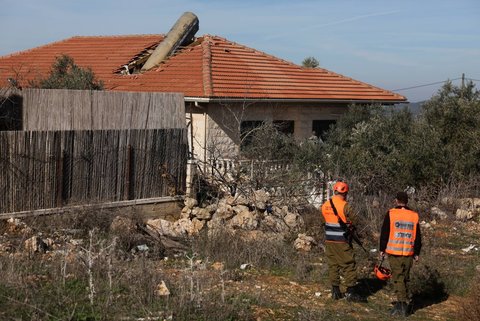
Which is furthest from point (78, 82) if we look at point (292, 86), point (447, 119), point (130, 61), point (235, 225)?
point (447, 119)

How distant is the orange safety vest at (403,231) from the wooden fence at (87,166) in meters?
6.58

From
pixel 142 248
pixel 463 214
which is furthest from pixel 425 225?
pixel 142 248

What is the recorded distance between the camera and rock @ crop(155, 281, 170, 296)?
7738 mm

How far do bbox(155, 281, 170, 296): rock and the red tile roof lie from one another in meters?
10.9

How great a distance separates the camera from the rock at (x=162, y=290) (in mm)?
7738

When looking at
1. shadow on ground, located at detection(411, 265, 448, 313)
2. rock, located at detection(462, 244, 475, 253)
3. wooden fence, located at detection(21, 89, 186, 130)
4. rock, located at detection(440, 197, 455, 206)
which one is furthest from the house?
shadow on ground, located at detection(411, 265, 448, 313)

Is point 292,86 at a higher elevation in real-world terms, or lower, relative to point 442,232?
higher

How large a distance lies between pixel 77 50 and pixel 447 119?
15605 mm

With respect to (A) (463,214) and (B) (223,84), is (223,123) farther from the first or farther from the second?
(A) (463,214)

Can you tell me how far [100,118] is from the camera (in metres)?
13.9

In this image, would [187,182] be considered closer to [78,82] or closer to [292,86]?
[78,82]

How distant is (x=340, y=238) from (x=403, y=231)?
858mm

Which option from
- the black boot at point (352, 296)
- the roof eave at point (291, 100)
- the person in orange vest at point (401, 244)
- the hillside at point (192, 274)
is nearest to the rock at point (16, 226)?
the hillside at point (192, 274)

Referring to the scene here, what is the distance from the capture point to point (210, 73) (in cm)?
2039
